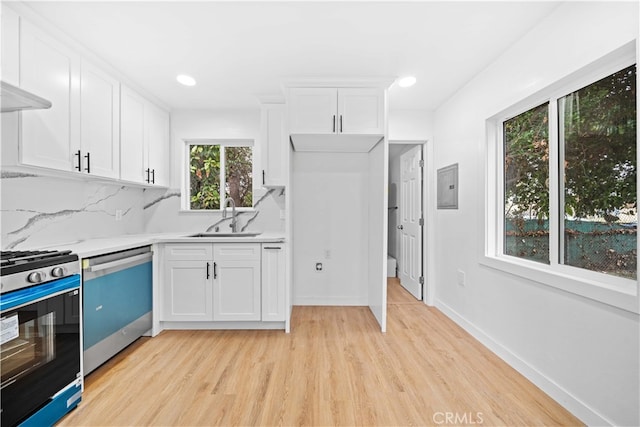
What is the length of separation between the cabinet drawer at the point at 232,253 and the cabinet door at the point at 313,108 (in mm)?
1181

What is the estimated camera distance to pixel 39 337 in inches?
61.4

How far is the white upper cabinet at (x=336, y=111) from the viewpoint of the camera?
9.18 feet

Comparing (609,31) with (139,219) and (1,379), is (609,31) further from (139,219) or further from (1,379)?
(139,219)

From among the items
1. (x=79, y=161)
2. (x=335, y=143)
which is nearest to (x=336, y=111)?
(x=335, y=143)

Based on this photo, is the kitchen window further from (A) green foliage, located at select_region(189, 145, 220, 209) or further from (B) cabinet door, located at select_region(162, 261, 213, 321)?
(B) cabinet door, located at select_region(162, 261, 213, 321)

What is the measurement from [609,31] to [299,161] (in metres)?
2.69

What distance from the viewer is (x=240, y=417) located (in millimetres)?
1675

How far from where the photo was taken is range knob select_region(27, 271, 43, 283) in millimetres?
1479

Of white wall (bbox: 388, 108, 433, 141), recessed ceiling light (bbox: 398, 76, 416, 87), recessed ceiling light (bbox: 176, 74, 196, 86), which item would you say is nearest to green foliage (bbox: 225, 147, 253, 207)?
recessed ceiling light (bbox: 176, 74, 196, 86)

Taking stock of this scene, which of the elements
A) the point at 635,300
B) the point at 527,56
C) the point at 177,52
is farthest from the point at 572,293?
the point at 177,52

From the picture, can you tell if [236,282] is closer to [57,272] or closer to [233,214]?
[233,214]

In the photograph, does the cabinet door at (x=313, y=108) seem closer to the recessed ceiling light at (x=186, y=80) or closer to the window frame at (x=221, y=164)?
the recessed ceiling light at (x=186, y=80)

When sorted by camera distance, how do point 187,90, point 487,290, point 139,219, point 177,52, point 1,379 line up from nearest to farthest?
point 1,379
point 177,52
point 487,290
point 187,90
point 139,219

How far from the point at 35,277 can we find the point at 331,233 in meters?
2.65
